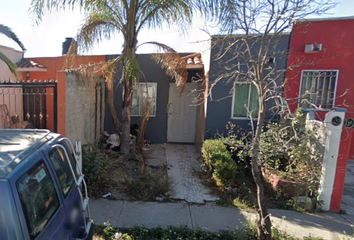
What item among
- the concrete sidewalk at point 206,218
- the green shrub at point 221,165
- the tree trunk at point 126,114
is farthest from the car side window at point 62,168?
the tree trunk at point 126,114

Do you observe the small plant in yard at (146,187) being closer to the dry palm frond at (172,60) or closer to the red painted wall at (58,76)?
the red painted wall at (58,76)

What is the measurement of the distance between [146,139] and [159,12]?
14.8ft

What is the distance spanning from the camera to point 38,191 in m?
1.59

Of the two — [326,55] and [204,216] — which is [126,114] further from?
[326,55]

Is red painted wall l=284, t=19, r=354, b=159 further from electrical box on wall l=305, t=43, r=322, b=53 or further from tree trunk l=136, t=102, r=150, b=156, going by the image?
tree trunk l=136, t=102, r=150, b=156

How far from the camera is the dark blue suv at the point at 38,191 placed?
4.26 feet

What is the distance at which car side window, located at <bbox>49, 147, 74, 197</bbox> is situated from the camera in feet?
6.36

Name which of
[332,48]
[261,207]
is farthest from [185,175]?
[332,48]

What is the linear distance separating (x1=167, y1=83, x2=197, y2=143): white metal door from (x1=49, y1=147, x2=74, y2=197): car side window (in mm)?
6009

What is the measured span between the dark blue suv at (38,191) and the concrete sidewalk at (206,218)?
1248 mm

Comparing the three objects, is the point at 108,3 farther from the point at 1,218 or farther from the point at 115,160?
the point at 1,218

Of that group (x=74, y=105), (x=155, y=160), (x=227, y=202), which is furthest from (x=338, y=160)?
(x=74, y=105)

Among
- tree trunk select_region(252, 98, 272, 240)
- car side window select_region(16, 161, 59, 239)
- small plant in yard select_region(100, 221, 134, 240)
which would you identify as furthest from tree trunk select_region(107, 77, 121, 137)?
car side window select_region(16, 161, 59, 239)

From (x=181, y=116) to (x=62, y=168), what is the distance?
6346 millimetres
